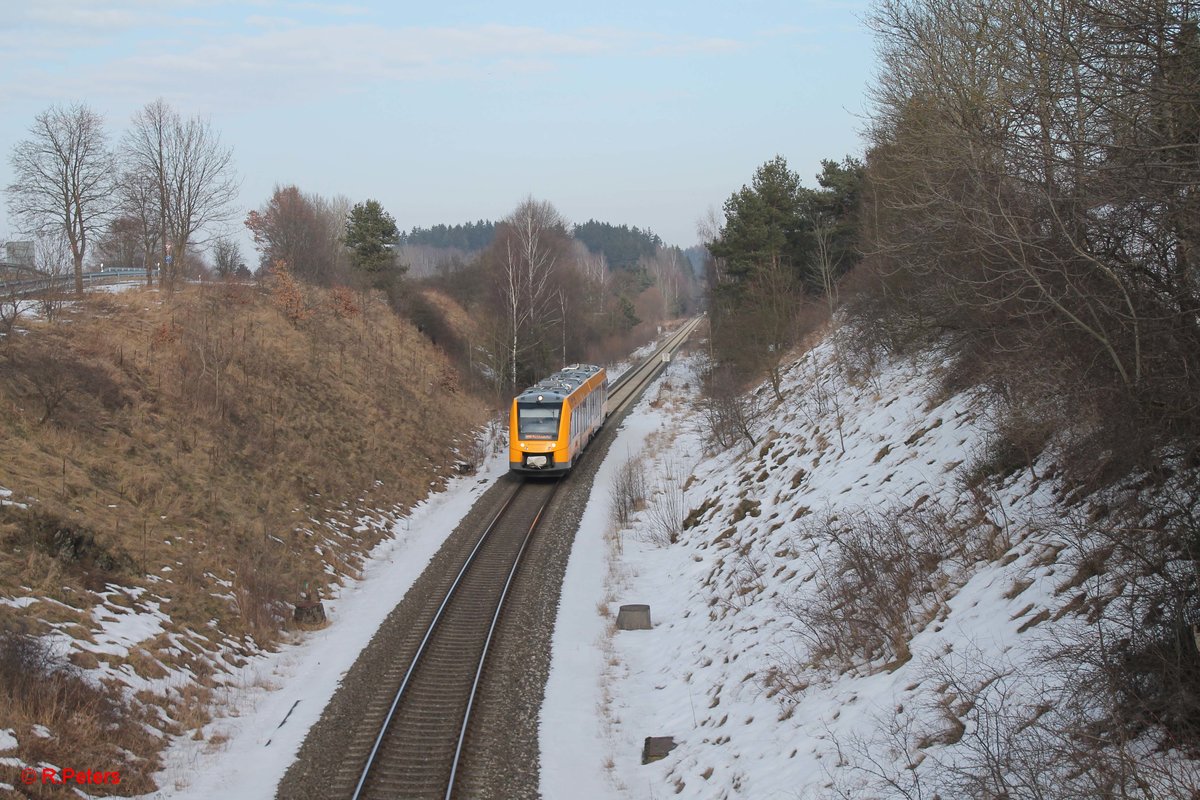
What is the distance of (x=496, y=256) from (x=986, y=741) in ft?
A: 149

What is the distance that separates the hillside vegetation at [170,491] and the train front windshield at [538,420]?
11.2 ft

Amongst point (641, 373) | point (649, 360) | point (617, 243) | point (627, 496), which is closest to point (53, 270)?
point (627, 496)

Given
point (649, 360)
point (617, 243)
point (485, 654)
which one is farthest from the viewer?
point (617, 243)

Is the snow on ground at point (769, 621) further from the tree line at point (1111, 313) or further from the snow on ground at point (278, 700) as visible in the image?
the snow on ground at point (278, 700)

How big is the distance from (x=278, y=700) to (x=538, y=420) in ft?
46.7

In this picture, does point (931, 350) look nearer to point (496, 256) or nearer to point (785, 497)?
point (785, 497)

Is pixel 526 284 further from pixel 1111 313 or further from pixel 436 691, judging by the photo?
pixel 1111 313

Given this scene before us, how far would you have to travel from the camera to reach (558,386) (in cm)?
2667

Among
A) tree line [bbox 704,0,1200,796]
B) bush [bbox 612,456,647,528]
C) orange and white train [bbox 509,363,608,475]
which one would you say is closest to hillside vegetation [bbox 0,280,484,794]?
orange and white train [bbox 509,363,608,475]

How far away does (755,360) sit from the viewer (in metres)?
29.8

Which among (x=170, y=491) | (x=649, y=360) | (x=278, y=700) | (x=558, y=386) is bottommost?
(x=278, y=700)

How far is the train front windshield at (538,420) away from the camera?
2452 centimetres

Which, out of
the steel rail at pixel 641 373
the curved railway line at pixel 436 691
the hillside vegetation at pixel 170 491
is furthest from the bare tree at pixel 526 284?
the curved railway line at pixel 436 691

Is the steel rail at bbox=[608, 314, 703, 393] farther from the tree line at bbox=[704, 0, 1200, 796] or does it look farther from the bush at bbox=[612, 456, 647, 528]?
the tree line at bbox=[704, 0, 1200, 796]
